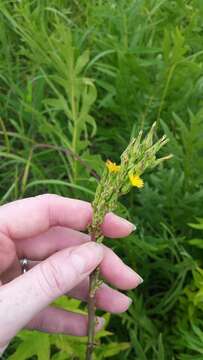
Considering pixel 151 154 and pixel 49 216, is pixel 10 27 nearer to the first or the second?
pixel 49 216

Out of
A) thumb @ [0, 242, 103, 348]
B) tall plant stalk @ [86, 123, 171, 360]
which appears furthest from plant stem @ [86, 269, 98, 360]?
tall plant stalk @ [86, 123, 171, 360]

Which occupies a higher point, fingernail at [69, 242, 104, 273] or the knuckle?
fingernail at [69, 242, 104, 273]

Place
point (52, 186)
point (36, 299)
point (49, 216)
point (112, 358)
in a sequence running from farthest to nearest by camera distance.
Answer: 1. point (52, 186)
2. point (112, 358)
3. point (49, 216)
4. point (36, 299)

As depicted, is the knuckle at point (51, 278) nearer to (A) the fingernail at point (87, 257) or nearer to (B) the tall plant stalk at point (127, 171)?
(A) the fingernail at point (87, 257)

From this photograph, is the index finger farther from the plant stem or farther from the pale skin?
the plant stem

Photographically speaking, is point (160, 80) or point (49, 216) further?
point (160, 80)

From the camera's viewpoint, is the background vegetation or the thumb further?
the background vegetation

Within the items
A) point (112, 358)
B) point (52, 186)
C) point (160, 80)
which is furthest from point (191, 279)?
point (160, 80)
